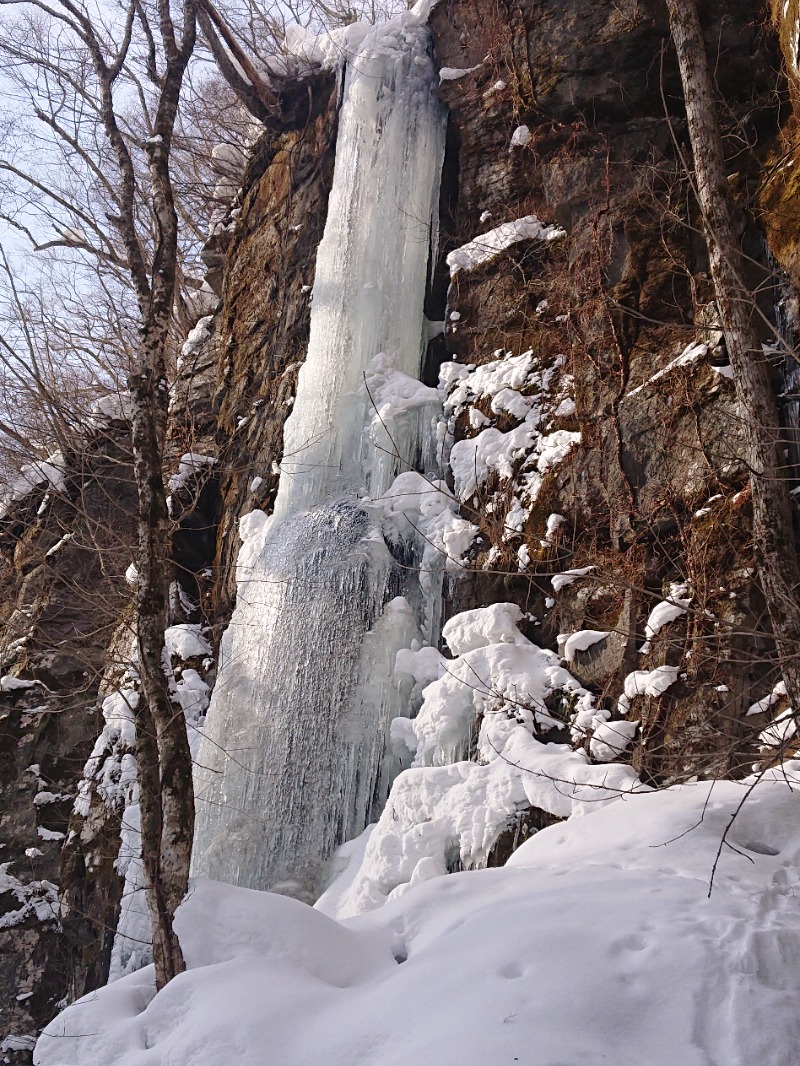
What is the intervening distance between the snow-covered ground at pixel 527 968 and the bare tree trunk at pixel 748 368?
0.76 m

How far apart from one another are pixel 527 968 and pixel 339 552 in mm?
4548

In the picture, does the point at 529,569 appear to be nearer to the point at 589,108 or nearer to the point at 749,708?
the point at 749,708

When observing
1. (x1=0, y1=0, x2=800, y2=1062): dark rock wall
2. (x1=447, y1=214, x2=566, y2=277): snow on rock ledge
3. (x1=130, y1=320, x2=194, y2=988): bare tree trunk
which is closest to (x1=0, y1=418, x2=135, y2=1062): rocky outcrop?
(x1=0, y1=0, x2=800, y2=1062): dark rock wall

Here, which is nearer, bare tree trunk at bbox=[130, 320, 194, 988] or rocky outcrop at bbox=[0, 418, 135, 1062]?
bare tree trunk at bbox=[130, 320, 194, 988]

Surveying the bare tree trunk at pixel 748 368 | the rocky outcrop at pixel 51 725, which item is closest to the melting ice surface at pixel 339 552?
the rocky outcrop at pixel 51 725

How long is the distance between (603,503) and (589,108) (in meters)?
3.63

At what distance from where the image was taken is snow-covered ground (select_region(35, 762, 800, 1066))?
2334mm

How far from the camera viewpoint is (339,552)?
693 cm

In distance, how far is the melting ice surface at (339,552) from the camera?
6.23 m

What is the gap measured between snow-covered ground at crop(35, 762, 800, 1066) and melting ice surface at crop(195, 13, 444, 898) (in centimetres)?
254

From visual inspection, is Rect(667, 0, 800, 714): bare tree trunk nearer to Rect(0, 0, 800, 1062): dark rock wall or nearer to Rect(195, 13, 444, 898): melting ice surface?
Rect(0, 0, 800, 1062): dark rock wall

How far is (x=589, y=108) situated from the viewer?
24.3 ft

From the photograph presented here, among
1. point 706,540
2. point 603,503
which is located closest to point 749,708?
point 706,540

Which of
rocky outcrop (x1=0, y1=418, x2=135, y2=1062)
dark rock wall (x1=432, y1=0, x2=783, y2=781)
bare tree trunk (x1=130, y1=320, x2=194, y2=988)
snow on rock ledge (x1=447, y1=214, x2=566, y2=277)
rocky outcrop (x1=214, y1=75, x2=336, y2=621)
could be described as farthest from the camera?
rocky outcrop (x1=214, y1=75, x2=336, y2=621)
